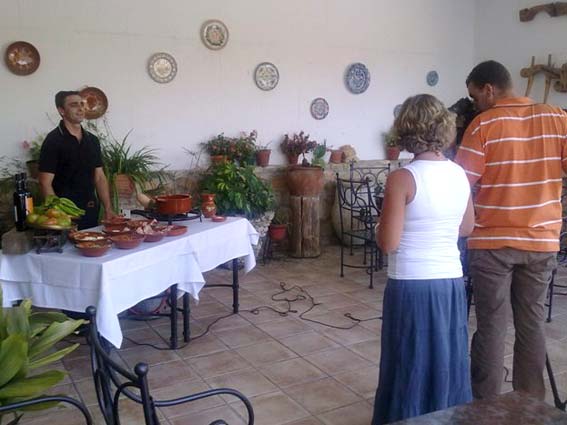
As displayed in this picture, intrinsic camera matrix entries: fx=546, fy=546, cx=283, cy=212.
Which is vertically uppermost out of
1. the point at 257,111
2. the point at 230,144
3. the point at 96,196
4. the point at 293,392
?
the point at 257,111

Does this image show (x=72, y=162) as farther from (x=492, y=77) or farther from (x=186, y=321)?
(x=492, y=77)

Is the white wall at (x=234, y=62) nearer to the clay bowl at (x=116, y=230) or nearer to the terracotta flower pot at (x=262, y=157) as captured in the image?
the terracotta flower pot at (x=262, y=157)

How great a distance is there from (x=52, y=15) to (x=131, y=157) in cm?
133

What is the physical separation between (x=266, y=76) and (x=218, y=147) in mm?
964

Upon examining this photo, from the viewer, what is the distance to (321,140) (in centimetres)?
616

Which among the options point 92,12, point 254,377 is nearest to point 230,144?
point 92,12

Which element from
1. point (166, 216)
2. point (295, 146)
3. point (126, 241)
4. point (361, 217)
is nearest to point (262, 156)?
point (295, 146)

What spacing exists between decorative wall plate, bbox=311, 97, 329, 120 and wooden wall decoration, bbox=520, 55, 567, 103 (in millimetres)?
2387

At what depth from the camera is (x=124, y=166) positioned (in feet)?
15.3

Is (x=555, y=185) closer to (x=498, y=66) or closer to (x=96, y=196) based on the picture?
(x=498, y=66)

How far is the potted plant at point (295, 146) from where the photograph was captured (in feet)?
19.0

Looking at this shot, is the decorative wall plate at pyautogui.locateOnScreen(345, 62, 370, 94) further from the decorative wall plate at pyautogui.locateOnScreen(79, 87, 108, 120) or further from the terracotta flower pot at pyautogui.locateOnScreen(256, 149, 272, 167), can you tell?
the decorative wall plate at pyautogui.locateOnScreen(79, 87, 108, 120)

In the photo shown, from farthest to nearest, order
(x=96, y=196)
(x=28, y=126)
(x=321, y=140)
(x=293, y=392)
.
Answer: (x=321, y=140) → (x=28, y=126) → (x=96, y=196) → (x=293, y=392)

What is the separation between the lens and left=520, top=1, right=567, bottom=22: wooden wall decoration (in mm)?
5887
